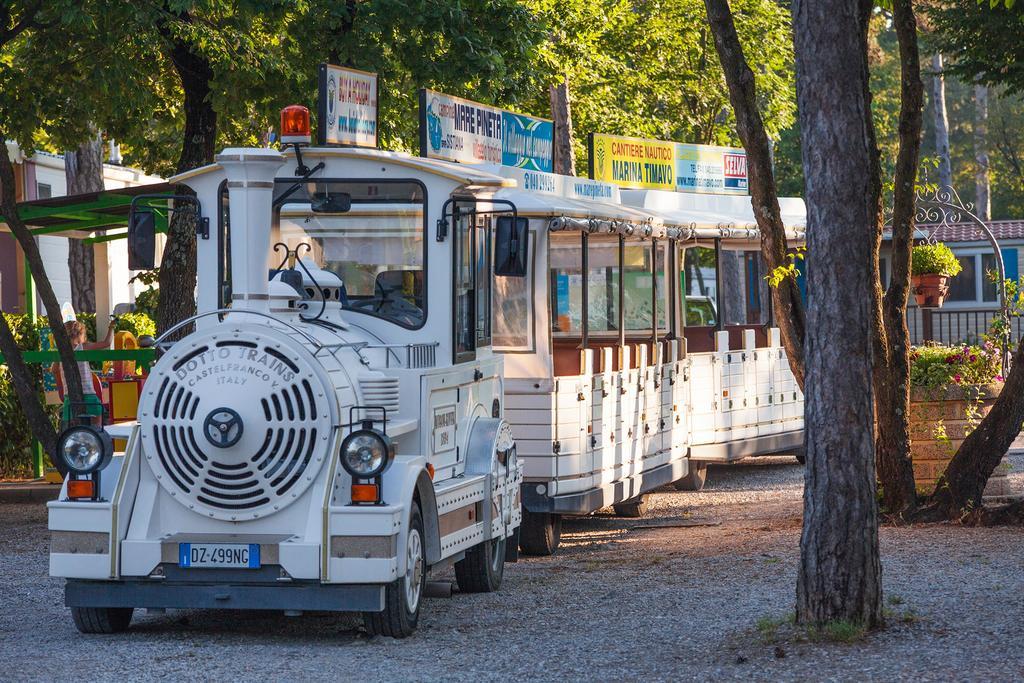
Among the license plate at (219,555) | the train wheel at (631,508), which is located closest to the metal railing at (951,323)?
the train wheel at (631,508)

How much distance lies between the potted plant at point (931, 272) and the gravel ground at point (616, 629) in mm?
6225

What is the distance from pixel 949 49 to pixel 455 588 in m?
11.8

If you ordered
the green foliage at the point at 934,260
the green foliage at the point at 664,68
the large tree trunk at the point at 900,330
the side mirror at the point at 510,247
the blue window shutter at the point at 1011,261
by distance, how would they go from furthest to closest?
the blue window shutter at the point at 1011,261 → the green foliage at the point at 664,68 → the green foliage at the point at 934,260 → the large tree trunk at the point at 900,330 → the side mirror at the point at 510,247

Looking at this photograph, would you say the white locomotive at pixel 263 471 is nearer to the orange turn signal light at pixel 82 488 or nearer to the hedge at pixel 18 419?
the orange turn signal light at pixel 82 488

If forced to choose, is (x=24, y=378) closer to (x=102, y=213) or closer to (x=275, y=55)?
(x=102, y=213)

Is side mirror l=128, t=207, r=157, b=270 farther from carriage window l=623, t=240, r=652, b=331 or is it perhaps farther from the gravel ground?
carriage window l=623, t=240, r=652, b=331

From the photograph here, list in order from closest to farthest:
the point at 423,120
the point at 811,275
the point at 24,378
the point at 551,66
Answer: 1. the point at 811,275
2. the point at 423,120
3. the point at 24,378
4. the point at 551,66

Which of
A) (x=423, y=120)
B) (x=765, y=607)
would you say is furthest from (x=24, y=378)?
(x=765, y=607)

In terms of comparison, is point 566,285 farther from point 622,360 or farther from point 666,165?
point 666,165

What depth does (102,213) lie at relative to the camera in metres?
14.0

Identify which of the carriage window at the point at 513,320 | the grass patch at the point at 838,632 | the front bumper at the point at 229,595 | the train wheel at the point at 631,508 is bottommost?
the train wheel at the point at 631,508

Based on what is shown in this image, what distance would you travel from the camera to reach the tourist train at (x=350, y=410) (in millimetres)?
7723

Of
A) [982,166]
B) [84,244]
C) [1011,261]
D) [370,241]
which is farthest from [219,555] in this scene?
[982,166]

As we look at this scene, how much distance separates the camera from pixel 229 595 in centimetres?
772
